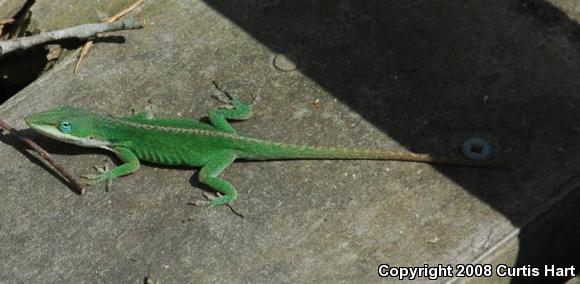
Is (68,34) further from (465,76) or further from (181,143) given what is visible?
(465,76)

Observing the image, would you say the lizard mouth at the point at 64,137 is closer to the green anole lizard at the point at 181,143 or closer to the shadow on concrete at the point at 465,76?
the green anole lizard at the point at 181,143

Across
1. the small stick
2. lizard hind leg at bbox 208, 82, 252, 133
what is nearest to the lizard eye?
the small stick

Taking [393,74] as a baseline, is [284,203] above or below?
below

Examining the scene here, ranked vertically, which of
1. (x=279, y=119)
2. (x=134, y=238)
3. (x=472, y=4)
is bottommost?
(x=134, y=238)

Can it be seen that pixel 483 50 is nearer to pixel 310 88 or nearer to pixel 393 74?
pixel 393 74

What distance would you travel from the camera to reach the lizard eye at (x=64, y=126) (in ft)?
14.0

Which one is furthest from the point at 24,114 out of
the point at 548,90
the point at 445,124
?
the point at 548,90

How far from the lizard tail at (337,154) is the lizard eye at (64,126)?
42.6 inches

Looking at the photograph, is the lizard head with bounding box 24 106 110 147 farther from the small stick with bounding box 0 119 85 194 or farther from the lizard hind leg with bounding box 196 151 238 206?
the lizard hind leg with bounding box 196 151 238 206

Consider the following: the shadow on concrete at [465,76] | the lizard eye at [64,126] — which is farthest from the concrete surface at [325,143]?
the lizard eye at [64,126]

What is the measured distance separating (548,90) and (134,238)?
259 centimetres

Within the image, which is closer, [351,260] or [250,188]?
[351,260]

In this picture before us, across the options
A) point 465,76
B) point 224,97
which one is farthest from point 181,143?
point 465,76

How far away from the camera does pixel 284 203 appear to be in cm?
396
